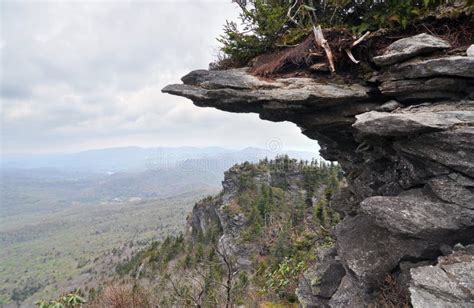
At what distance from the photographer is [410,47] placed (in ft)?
28.2

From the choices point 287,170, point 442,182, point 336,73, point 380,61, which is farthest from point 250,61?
point 287,170

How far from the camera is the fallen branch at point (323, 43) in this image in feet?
32.7

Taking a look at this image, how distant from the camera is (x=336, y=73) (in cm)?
1055

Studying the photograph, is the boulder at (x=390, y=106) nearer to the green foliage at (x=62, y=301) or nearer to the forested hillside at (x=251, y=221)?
the green foliage at (x=62, y=301)

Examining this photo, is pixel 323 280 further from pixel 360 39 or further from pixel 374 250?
pixel 360 39

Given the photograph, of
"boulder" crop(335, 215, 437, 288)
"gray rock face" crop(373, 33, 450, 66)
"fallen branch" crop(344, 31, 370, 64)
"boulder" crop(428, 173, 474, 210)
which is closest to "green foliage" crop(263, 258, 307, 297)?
"boulder" crop(335, 215, 437, 288)

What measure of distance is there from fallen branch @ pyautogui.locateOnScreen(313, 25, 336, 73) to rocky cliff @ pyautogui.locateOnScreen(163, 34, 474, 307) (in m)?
0.64

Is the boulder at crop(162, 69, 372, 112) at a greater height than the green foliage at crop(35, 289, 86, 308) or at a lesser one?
greater

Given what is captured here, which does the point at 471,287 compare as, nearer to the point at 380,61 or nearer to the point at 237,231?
the point at 380,61

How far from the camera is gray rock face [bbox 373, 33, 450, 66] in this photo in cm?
848

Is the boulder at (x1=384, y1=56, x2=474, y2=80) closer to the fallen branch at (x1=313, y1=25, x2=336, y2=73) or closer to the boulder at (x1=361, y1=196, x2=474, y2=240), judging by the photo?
the fallen branch at (x1=313, y1=25, x2=336, y2=73)

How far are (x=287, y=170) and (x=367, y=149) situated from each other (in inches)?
3209

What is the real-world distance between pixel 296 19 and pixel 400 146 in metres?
6.52

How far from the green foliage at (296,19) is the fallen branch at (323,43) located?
60 centimetres
